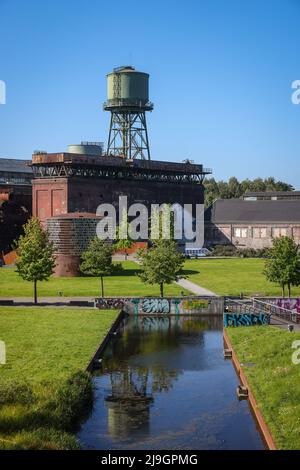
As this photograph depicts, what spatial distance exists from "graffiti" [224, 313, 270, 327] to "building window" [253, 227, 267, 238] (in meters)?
58.4

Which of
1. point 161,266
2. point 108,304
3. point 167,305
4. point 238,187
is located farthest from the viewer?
point 238,187

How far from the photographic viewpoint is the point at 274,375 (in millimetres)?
29234

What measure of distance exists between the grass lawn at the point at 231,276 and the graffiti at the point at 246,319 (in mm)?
10229

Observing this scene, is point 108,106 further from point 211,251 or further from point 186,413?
point 186,413

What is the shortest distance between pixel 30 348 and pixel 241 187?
432 feet

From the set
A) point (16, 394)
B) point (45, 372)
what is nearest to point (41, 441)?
point (16, 394)

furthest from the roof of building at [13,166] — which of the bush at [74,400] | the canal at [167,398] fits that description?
the bush at [74,400]

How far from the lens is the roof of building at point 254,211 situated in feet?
328

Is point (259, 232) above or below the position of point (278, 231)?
below

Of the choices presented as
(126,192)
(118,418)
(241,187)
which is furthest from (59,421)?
(241,187)

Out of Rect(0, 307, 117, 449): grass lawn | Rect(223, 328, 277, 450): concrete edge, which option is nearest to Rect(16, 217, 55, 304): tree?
Rect(0, 307, 117, 449): grass lawn

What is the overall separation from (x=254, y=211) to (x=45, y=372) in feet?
253

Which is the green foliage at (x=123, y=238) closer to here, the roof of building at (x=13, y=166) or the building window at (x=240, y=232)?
the building window at (x=240, y=232)

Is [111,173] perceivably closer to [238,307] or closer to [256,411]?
[238,307]
